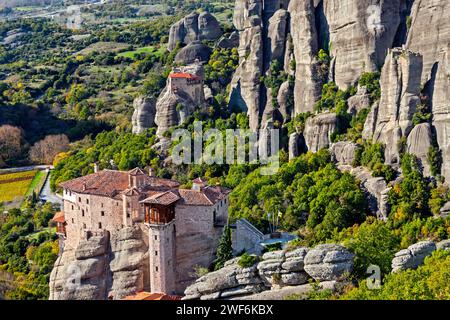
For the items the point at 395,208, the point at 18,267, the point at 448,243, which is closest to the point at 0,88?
the point at 18,267

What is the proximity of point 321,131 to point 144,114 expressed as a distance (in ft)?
47.5

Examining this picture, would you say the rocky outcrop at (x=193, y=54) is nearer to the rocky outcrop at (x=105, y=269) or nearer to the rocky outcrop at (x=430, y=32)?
the rocky outcrop at (x=430, y=32)

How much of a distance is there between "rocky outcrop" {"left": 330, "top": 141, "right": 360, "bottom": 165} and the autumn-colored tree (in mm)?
21442

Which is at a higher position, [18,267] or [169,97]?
[169,97]

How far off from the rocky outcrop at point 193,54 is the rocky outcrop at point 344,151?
19.2 m

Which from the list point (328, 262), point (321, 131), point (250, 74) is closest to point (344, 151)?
point (321, 131)

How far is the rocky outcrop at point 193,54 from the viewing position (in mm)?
51250

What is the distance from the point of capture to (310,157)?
112 ft

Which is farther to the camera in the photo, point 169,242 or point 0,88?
point 0,88

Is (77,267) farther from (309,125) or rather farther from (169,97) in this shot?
(169,97)

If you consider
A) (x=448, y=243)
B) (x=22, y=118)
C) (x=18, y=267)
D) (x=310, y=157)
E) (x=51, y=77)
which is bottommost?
(x=18, y=267)

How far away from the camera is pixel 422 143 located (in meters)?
29.8

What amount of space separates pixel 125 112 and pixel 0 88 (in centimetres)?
1332

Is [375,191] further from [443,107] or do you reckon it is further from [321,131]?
[321,131]
